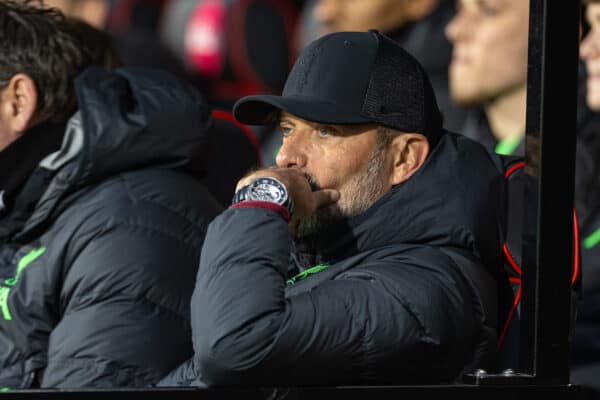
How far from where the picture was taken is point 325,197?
2.31 metres

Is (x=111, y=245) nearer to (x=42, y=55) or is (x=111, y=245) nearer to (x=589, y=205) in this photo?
(x=42, y=55)

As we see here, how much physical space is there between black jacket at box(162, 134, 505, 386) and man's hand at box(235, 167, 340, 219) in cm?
7

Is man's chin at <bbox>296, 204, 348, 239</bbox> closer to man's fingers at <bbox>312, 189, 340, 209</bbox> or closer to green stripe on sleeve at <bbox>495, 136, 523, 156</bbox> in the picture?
man's fingers at <bbox>312, 189, 340, 209</bbox>

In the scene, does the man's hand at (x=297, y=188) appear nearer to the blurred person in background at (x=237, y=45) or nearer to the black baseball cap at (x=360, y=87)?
the black baseball cap at (x=360, y=87)

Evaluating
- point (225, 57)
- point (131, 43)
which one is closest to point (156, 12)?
point (225, 57)

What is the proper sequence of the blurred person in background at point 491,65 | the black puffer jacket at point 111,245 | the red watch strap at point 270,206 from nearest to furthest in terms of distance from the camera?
1. the red watch strap at point 270,206
2. the black puffer jacket at point 111,245
3. the blurred person in background at point 491,65

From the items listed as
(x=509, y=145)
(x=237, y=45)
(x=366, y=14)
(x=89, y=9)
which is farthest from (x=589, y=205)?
(x=89, y=9)

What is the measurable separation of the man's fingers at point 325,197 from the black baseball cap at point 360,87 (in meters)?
0.13

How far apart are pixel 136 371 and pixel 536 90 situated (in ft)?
3.50

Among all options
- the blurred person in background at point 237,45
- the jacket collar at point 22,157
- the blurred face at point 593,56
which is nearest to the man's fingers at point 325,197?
the jacket collar at point 22,157

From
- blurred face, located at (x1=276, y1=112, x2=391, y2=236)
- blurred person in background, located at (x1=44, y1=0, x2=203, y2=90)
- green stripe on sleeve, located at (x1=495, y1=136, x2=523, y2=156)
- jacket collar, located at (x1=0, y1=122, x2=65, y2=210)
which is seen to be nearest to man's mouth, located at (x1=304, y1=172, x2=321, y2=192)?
blurred face, located at (x1=276, y1=112, x2=391, y2=236)

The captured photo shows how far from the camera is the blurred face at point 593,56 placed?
370 cm

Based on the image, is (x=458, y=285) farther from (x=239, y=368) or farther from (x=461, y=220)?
(x=239, y=368)

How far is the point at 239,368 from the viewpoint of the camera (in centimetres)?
202
